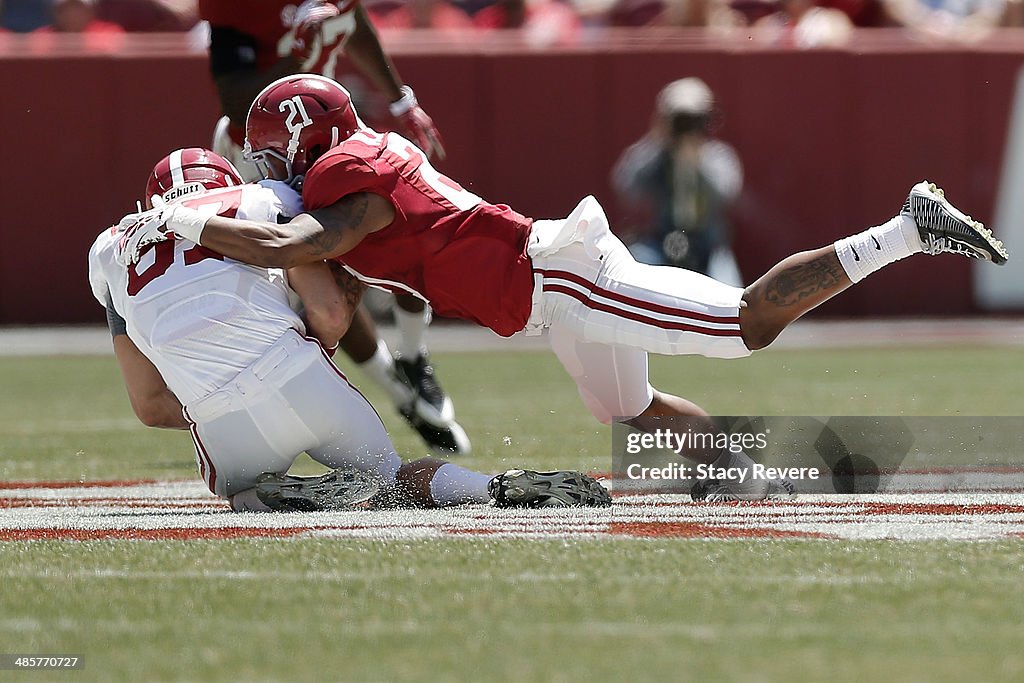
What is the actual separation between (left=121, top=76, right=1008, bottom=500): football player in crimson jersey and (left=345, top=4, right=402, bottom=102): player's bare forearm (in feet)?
6.93

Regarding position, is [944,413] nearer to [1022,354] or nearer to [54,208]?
[1022,354]

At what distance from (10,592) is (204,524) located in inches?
36.0

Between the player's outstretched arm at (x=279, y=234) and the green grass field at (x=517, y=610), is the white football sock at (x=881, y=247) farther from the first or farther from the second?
the player's outstretched arm at (x=279, y=234)

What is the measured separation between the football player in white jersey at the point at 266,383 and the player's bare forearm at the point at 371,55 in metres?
2.25

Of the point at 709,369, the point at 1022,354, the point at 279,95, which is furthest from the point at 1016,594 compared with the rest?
the point at 1022,354

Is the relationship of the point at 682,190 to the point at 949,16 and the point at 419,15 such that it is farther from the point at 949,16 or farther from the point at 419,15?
the point at 949,16

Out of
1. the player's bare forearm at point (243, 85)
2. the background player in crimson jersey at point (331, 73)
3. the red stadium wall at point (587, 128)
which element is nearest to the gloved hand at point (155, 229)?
the background player in crimson jersey at point (331, 73)

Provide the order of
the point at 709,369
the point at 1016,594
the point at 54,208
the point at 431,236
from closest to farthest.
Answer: the point at 1016,594, the point at 431,236, the point at 709,369, the point at 54,208

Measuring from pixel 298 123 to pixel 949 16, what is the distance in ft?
33.6

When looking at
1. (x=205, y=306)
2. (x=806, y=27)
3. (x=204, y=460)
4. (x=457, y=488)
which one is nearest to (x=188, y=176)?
(x=205, y=306)

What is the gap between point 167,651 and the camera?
2896mm

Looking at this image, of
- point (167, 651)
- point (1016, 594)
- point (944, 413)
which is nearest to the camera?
point (167, 651)

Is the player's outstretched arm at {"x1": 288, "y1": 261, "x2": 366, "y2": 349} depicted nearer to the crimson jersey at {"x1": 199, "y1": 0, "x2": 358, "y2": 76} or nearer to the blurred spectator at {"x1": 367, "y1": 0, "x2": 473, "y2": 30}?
the crimson jersey at {"x1": 199, "y1": 0, "x2": 358, "y2": 76}

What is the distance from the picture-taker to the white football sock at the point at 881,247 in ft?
15.3
